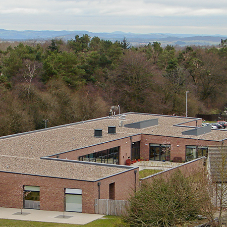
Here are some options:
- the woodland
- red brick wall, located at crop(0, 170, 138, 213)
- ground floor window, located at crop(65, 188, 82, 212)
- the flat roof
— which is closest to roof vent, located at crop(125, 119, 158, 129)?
the flat roof

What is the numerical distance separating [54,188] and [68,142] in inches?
498

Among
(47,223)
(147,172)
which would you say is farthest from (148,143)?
(47,223)

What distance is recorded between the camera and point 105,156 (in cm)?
4612

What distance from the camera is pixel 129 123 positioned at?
57.8 meters

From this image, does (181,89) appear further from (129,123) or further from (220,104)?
(129,123)

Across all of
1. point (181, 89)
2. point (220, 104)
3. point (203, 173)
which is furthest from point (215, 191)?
point (220, 104)

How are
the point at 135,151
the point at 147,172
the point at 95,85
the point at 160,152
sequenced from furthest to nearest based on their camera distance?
the point at 95,85 < the point at 135,151 < the point at 160,152 < the point at 147,172

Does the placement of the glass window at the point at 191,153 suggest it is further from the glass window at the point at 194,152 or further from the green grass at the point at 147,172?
the green grass at the point at 147,172

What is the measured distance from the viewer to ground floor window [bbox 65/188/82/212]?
105ft

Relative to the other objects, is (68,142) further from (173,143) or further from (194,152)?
(194,152)

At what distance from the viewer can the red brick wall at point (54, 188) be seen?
31594mm

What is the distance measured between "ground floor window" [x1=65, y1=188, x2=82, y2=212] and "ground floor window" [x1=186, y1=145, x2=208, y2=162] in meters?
Result: 20.2

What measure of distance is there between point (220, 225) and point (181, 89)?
61706mm

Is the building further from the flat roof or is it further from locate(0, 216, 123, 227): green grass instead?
locate(0, 216, 123, 227): green grass
